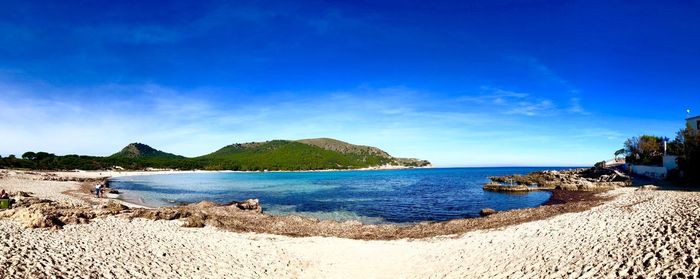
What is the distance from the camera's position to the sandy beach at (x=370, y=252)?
10680 mm

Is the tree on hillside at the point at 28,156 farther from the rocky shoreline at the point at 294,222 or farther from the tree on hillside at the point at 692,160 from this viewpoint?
the tree on hillside at the point at 692,160

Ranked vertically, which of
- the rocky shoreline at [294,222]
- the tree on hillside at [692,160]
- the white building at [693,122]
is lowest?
the rocky shoreline at [294,222]

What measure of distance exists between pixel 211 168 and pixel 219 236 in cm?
15168

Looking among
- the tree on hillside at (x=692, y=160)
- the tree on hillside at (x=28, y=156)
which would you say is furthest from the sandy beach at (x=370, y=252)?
the tree on hillside at (x=28, y=156)

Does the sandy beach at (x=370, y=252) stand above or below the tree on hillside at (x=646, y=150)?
below

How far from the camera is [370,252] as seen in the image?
634 inches

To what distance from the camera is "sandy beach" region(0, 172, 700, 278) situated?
1068 centimetres

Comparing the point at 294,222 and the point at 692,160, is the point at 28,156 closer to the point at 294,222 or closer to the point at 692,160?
the point at 294,222

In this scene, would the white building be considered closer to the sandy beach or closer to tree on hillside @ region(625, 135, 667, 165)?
tree on hillside @ region(625, 135, 667, 165)

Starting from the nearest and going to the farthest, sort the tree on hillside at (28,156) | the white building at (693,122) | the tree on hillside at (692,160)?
the tree on hillside at (692,160), the white building at (693,122), the tree on hillside at (28,156)

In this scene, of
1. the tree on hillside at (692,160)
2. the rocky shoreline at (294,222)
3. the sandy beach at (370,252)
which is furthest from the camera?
the tree on hillside at (692,160)

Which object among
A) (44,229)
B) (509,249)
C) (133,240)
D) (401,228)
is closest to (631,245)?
(509,249)

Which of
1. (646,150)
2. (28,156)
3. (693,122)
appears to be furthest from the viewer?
(28,156)

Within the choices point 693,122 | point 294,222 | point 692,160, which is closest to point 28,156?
point 294,222
